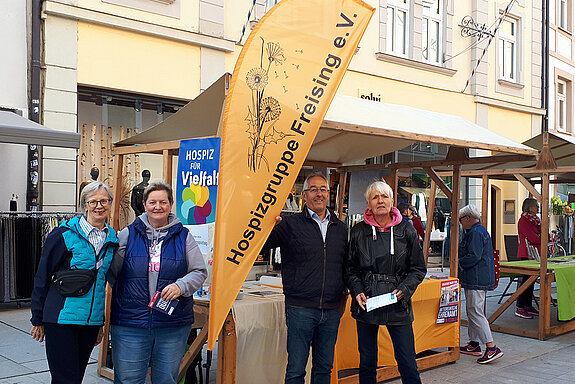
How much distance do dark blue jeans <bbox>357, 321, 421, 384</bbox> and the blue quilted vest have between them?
4.43ft

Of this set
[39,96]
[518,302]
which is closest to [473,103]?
[518,302]

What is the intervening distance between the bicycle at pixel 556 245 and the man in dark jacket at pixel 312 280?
922cm

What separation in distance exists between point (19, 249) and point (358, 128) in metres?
5.10

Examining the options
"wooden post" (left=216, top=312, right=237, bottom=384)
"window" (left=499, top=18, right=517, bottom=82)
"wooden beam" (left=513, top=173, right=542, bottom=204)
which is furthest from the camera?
"window" (left=499, top=18, right=517, bottom=82)

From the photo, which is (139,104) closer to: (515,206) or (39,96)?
(39,96)

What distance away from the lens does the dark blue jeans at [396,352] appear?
423 centimetres

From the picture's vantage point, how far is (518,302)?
8.68 metres

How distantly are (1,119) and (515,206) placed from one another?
13.2m

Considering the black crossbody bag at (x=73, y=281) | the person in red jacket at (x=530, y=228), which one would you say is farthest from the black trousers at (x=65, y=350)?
the person in red jacket at (x=530, y=228)

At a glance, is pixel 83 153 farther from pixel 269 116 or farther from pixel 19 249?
pixel 269 116

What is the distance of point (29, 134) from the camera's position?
23.9 feet

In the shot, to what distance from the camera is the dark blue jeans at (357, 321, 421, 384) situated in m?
4.23

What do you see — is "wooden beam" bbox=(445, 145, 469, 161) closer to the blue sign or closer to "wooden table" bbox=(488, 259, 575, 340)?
"wooden table" bbox=(488, 259, 575, 340)

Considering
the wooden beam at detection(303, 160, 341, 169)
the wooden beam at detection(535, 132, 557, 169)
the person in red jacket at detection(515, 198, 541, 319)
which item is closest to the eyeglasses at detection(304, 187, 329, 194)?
the wooden beam at detection(303, 160, 341, 169)
